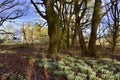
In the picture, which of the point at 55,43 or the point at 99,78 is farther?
the point at 55,43

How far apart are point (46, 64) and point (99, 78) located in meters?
2.42

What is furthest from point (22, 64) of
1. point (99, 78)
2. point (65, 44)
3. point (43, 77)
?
point (65, 44)

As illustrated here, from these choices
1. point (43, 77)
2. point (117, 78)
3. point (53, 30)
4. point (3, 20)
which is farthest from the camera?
point (3, 20)

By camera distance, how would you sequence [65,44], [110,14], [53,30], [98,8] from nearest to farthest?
[53,30] → [98,8] → [65,44] → [110,14]

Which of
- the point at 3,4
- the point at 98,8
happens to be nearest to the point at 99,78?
the point at 98,8

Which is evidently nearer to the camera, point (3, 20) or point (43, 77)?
point (43, 77)

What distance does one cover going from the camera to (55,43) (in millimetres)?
20094

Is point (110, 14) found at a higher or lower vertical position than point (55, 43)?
higher

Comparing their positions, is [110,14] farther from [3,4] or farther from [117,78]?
[117,78]

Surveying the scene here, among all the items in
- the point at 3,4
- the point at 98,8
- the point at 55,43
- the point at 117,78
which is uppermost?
the point at 3,4

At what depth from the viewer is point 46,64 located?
13.5 meters

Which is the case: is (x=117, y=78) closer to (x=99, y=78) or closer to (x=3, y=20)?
(x=99, y=78)

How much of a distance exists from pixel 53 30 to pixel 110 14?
2553 centimetres

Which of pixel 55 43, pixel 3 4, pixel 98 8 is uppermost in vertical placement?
pixel 3 4
